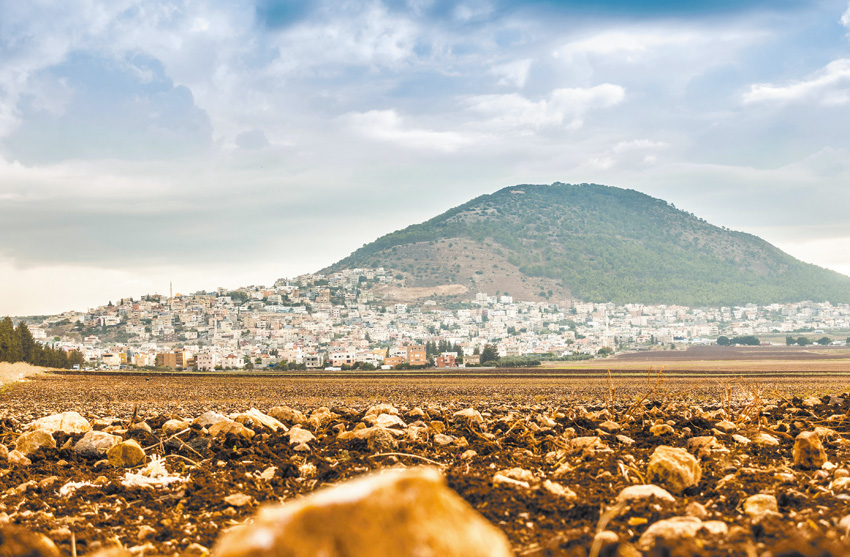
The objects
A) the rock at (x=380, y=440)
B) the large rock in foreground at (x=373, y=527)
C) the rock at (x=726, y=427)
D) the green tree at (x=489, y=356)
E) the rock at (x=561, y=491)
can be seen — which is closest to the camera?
the large rock in foreground at (x=373, y=527)

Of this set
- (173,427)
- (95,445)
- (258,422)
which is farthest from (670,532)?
(173,427)

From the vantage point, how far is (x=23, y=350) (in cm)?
8012

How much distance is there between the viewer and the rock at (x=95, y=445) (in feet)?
26.6

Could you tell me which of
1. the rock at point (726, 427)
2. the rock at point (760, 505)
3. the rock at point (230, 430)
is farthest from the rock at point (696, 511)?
the rock at point (230, 430)

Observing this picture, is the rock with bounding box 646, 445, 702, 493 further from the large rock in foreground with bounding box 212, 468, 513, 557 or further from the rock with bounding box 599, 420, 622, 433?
the large rock in foreground with bounding box 212, 468, 513, 557

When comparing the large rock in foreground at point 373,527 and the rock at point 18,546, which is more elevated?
the large rock in foreground at point 373,527

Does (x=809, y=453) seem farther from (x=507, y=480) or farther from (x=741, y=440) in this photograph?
(x=507, y=480)

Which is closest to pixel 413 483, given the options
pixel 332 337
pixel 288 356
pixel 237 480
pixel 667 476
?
pixel 667 476

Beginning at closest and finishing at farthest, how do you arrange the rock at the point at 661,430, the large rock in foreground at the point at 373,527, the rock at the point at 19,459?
the large rock in foreground at the point at 373,527 → the rock at the point at 19,459 → the rock at the point at 661,430

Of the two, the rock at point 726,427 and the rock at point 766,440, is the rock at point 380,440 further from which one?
the rock at point 726,427

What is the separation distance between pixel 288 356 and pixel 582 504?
156449 millimetres

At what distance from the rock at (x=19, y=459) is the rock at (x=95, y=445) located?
53 centimetres

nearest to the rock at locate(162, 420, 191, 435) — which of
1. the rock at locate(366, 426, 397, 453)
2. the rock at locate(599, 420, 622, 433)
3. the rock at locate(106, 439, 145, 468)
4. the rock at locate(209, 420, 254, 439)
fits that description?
the rock at locate(209, 420, 254, 439)

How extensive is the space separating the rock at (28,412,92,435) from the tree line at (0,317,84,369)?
69.6 metres
